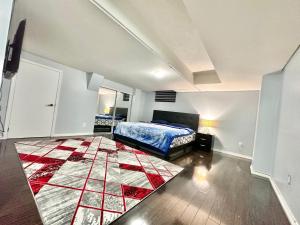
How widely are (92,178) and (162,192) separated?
3.12 ft

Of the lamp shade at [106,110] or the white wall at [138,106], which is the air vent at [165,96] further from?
the lamp shade at [106,110]

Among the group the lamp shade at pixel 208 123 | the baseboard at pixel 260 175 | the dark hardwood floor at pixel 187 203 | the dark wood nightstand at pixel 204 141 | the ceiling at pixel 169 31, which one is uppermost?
the ceiling at pixel 169 31

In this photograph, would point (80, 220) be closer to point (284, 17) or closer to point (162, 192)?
point (162, 192)

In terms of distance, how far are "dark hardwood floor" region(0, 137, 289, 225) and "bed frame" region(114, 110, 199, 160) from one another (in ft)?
3.50

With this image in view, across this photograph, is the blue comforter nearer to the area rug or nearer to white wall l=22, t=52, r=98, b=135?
the area rug

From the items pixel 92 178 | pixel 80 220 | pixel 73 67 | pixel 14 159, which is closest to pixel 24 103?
pixel 73 67

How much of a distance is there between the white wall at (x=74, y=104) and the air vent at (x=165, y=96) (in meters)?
2.70

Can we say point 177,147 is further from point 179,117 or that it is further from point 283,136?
point 179,117

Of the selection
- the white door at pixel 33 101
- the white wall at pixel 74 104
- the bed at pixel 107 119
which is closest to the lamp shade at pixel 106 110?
the bed at pixel 107 119

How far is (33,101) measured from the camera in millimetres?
3473

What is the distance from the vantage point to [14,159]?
6.94 ft

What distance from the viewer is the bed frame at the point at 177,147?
3327 millimetres

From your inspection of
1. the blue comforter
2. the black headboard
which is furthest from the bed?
the blue comforter

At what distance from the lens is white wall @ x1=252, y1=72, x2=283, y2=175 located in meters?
2.61
